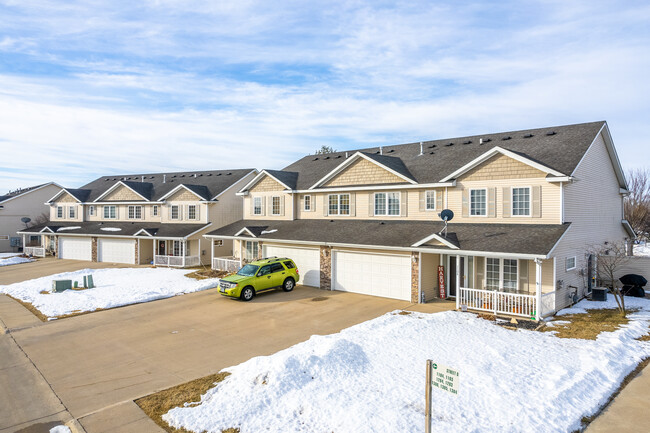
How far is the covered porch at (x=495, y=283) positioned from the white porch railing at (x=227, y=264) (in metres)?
13.2

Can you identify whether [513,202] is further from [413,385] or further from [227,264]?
[227,264]

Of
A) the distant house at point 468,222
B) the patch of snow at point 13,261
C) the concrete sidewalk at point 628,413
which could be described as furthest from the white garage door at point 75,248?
the concrete sidewalk at point 628,413

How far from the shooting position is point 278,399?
8289mm

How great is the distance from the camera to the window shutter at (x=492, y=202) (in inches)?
704

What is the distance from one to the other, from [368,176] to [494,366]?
14182 mm

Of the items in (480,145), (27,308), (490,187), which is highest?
(480,145)

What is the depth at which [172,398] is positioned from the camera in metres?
8.78

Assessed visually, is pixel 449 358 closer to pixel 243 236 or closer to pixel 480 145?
pixel 480 145

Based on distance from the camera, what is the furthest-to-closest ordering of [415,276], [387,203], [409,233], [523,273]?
[387,203]
[409,233]
[415,276]
[523,273]

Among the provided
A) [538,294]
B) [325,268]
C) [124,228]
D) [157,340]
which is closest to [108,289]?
[157,340]

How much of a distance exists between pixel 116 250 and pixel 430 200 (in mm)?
27649

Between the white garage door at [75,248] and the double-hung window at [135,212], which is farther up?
the double-hung window at [135,212]

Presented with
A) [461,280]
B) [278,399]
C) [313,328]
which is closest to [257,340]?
[313,328]

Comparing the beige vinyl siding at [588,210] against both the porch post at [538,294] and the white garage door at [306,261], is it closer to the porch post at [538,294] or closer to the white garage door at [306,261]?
the porch post at [538,294]
